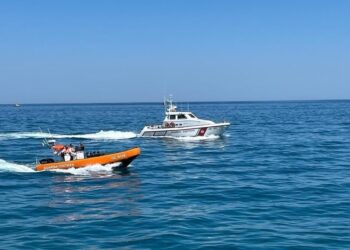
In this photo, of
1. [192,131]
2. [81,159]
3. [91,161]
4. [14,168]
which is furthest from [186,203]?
[192,131]

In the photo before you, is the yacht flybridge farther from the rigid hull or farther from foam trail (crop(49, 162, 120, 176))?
foam trail (crop(49, 162, 120, 176))

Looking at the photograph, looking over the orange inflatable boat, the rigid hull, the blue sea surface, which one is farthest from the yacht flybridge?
the orange inflatable boat

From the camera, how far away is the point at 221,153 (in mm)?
39125

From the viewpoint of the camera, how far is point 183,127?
51.2 meters

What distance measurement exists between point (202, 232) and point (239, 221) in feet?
5.76

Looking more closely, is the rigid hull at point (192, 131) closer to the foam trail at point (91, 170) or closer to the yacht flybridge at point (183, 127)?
the yacht flybridge at point (183, 127)

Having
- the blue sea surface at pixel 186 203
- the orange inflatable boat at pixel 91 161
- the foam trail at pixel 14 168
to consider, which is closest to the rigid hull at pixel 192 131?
the blue sea surface at pixel 186 203

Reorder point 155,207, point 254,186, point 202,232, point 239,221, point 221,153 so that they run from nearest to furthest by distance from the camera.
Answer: point 202,232 < point 239,221 < point 155,207 < point 254,186 < point 221,153

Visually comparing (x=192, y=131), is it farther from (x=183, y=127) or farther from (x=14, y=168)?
(x=14, y=168)

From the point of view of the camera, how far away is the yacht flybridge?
51.1m

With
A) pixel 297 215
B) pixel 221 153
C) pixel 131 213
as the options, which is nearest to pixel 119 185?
pixel 131 213

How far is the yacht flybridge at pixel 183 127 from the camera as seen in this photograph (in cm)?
5106

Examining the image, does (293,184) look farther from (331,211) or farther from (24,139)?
(24,139)

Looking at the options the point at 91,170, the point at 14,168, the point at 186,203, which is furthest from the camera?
the point at 14,168
